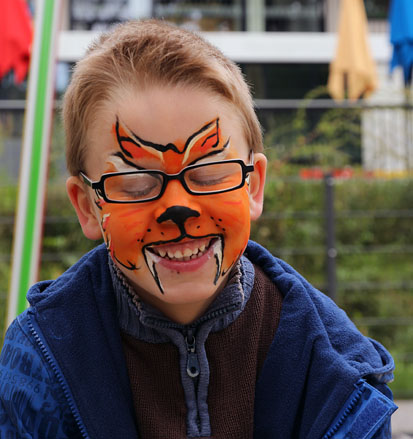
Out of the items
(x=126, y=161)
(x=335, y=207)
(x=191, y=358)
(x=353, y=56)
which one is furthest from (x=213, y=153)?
(x=353, y=56)

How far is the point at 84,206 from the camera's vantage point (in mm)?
1666

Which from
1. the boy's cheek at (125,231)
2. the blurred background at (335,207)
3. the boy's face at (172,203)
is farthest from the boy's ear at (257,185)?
the blurred background at (335,207)

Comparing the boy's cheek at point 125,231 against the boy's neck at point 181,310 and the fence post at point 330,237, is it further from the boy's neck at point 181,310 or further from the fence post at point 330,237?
the fence post at point 330,237

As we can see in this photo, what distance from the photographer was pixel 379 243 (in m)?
5.05

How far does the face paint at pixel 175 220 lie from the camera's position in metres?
1.46

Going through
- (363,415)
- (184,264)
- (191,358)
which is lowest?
(363,415)

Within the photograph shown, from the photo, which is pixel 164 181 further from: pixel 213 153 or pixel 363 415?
pixel 363 415

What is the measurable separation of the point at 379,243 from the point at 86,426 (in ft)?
12.9

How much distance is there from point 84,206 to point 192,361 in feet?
1.64

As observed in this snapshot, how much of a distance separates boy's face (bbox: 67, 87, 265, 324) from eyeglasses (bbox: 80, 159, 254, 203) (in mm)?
14

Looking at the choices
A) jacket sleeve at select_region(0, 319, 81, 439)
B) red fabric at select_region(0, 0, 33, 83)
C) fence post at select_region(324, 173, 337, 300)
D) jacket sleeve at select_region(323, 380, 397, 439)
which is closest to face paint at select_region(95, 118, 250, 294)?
jacket sleeve at select_region(0, 319, 81, 439)

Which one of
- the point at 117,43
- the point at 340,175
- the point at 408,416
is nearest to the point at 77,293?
the point at 117,43

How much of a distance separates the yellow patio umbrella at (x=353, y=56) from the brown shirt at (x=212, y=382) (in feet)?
19.7

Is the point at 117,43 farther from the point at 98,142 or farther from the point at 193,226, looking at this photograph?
the point at 193,226
